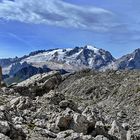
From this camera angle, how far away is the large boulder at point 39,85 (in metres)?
73.8

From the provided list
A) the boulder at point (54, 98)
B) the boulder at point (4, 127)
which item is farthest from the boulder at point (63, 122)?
the boulder at point (4, 127)

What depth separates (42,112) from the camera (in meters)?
41.2

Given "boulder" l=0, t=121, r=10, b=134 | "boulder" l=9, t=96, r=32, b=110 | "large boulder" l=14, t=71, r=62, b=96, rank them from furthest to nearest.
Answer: "large boulder" l=14, t=71, r=62, b=96, "boulder" l=9, t=96, r=32, b=110, "boulder" l=0, t=121, r=10, b=134

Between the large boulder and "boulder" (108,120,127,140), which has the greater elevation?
the large boulder

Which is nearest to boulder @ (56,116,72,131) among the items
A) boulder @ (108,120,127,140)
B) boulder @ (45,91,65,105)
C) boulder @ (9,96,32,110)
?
boulder @ (9,96,32,110)

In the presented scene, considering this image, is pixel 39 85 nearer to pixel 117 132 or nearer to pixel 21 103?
pixel 117 132

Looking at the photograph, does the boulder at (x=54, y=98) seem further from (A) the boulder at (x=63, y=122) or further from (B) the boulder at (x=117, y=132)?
(A) the boulder at (x=63, y=122)

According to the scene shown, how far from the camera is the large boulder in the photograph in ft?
242

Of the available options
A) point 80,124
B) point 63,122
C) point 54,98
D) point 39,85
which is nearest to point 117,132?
point 80,124

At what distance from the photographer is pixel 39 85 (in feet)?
265

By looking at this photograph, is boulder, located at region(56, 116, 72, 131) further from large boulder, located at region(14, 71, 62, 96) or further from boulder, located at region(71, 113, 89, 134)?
large boulder, located at region(14, 71, 62, 96)

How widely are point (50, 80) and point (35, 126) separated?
46921mm

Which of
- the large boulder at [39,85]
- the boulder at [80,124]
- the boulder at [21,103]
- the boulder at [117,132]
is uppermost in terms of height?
the large boulder at [39,85]

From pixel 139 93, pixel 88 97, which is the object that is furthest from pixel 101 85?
pixel 139 93
